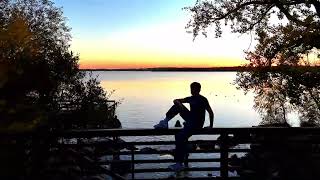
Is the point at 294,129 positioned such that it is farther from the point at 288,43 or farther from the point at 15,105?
the point at 288,43

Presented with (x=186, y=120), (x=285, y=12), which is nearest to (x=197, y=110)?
(x=186, y=120)

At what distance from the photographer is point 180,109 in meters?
9.05

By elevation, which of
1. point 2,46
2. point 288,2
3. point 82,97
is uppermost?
point 288,2

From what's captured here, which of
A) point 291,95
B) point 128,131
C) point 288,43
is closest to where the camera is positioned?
point 128,131

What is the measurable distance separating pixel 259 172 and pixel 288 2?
639 inches

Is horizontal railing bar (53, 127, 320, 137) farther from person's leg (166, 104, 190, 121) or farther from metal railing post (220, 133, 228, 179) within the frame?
person's leg (166, 104, 190, 121)

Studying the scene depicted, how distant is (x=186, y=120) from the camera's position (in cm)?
884

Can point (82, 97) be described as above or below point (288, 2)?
below

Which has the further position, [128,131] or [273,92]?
[273,92]

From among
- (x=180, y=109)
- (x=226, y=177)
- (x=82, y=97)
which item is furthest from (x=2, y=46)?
(x=82, y=97)

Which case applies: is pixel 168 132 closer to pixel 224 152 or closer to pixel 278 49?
pixel 224 152

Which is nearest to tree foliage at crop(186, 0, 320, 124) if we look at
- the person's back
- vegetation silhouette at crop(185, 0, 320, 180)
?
vegetation silhouette at crop(185, 0, 320, 180)

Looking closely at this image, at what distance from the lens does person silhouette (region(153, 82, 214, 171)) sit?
8.41 meters

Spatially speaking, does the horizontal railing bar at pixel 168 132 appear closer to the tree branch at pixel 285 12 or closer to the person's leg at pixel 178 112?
the person's leg at pixel 178 112
